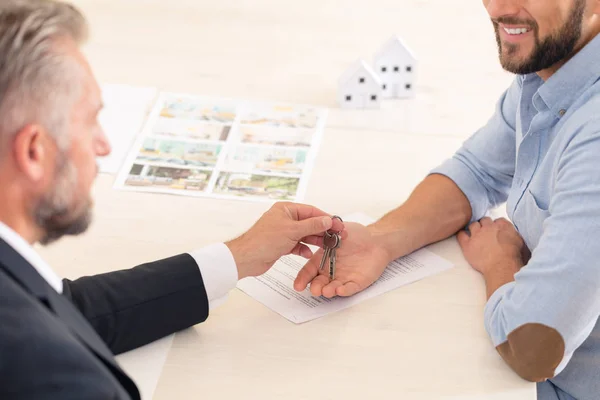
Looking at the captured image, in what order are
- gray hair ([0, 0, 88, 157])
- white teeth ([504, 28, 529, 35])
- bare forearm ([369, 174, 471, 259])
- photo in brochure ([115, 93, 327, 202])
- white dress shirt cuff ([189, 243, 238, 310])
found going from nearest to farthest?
gray hair ([0, 0, 88, 157]), white dress shirt cuff ([189, 243, 238, 310]), white teeth ([504, 28, 529, 35]), bare forearm ([369, 174, 471, 259]), photo in brochure ([115, 93, 327, 202])

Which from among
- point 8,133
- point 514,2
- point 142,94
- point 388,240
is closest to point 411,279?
point 388,240

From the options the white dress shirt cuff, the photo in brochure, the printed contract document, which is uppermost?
the white dress shirt cuff

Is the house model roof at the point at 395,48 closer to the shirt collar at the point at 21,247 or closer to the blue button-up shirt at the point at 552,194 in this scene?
the blue button-up shirt at the point at 552,194

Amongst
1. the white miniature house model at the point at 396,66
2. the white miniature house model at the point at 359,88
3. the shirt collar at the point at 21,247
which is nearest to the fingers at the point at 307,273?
the shirt collar at the point at 21,247

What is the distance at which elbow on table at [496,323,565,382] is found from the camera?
1401mm

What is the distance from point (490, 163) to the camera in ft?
6.29

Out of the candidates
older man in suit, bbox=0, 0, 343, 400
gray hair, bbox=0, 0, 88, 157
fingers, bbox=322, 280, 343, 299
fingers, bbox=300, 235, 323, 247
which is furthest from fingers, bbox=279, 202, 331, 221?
gray hair, bbox=0, 0, 88, 157

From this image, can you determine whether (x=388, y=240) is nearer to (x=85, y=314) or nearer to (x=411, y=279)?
(x=411, y=279)

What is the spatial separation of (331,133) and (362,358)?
928 mm

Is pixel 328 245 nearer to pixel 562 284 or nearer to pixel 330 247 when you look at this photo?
pixel 330 247

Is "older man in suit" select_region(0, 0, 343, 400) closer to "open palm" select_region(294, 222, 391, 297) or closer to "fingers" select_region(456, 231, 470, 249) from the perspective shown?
"open palm" select_region(294, 222, 391, 297)

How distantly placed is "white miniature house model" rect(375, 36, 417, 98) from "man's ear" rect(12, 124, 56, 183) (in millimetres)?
1501

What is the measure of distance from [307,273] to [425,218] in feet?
1.00

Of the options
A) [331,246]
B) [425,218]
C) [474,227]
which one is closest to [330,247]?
[331,246]
